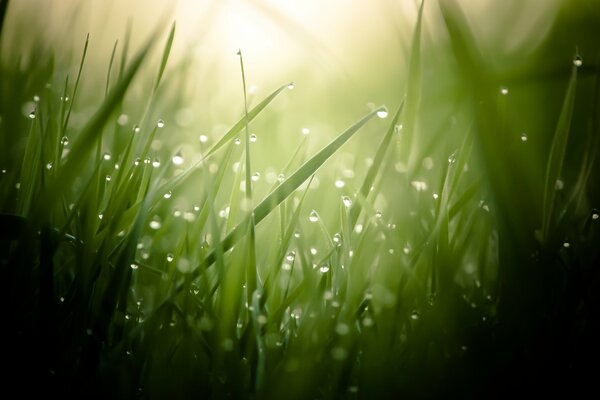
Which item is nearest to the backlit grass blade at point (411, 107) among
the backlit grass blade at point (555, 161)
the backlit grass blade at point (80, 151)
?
the backlit grass blade at point (555, 161)

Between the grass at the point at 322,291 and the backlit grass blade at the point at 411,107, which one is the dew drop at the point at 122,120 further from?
Result: the backlit grass blade at the point at 411,107

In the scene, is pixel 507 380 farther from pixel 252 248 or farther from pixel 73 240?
pixel 73 240

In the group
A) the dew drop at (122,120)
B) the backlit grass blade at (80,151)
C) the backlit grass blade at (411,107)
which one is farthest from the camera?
the dew drop at (122,120)

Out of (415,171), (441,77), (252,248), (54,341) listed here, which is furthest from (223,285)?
(441,77)

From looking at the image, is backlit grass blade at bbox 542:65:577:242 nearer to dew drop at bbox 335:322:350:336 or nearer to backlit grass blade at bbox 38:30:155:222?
dew drop at bbox 335:322:350:336

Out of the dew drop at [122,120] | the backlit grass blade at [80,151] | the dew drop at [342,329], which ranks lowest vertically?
the dew drop at [342,329]

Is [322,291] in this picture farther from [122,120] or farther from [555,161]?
[122,120]

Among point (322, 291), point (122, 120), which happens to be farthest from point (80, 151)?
point (122, 120)

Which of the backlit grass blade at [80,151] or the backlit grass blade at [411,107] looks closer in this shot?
the backlit grass blade at [80,151]
